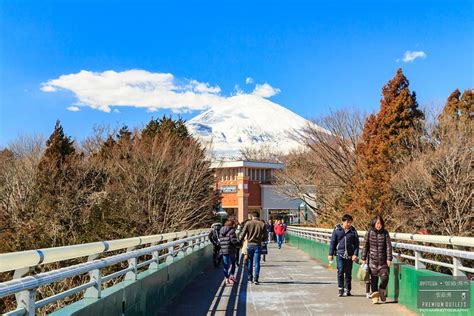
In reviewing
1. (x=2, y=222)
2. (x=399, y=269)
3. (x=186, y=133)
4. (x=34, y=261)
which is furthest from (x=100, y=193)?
(x=34, y=261)

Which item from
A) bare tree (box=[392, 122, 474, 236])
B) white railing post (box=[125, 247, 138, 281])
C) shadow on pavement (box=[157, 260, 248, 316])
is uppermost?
bare tree (box=[392, 122, 474, 236])

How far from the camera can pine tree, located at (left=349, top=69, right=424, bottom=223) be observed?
28.1 metres

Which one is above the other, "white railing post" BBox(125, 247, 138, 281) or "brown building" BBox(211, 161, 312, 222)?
"brown building" BBox(211, 161, 312, 222)

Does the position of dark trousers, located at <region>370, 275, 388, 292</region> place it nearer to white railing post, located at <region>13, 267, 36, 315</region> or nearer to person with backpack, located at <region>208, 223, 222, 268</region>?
white railing post, located at <region>13, 267, 36, 315</region>

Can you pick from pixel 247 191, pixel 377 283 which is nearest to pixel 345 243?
pixel 377 283

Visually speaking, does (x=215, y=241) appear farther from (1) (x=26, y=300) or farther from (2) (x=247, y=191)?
(2) (x=247, y=191)

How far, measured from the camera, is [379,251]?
369 inches

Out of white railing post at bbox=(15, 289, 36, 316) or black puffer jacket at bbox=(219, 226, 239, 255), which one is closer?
white railing post at bbox=(15, 289, 36, 316)

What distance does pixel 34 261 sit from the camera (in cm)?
Result: 436

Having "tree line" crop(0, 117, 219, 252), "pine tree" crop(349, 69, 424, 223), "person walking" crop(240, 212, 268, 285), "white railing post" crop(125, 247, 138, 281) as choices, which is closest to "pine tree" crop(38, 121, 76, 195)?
"tree line" crop(0, 117, 219, 252)

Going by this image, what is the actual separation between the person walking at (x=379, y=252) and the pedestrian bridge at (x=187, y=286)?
1.02 feet

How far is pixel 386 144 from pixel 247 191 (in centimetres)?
4763

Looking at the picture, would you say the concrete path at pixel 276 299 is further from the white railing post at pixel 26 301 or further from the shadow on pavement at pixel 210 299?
the white railing post at pixel 26 301

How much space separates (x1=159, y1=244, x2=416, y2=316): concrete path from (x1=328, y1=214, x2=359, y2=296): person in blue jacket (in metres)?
0.30
